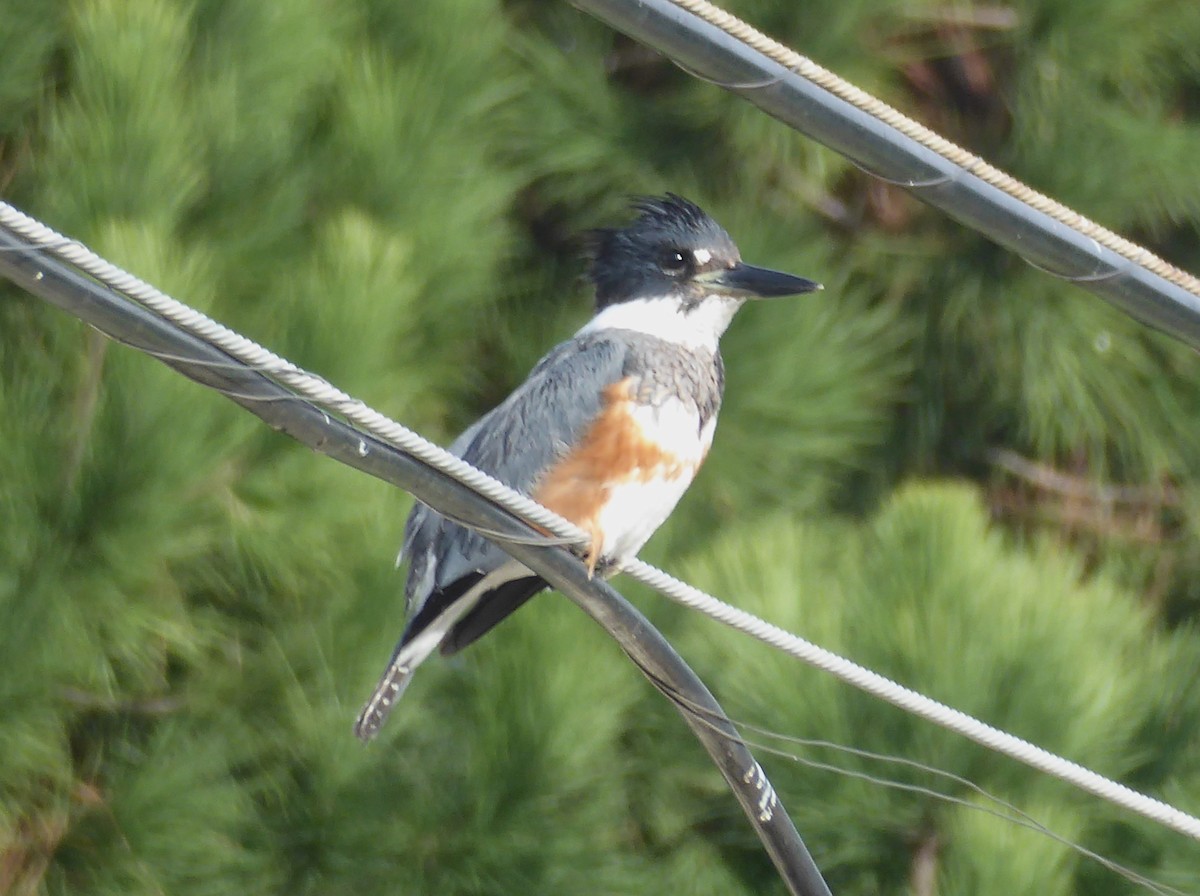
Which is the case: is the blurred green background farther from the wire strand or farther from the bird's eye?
the wire strand

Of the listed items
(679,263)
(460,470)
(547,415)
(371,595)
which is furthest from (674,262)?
(460,470)

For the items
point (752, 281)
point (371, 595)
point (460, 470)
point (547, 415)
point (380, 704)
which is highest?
point (460, 470)

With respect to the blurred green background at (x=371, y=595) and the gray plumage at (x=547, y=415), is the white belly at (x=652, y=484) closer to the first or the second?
the gray plumage at (x=547, y=415)

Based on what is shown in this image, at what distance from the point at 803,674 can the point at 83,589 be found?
2.62 feet

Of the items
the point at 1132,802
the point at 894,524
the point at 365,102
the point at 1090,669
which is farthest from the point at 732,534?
the point at 1132,802

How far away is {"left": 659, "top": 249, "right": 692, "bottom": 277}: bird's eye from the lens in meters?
2.10

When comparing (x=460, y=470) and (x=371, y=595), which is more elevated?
(x=460, y=470)

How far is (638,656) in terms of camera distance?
136 centimetres

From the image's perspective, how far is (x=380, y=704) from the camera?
1.88 meters

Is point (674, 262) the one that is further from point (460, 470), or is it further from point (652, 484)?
point (460, 470)

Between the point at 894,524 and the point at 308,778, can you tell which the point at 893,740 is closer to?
the point at 894,524

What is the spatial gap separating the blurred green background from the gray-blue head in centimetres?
28

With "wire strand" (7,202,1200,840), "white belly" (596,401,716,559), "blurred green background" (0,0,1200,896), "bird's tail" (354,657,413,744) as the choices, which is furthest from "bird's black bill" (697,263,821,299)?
"wire strand" (7,202,1200,840)

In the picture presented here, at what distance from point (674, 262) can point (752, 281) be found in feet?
0.34
